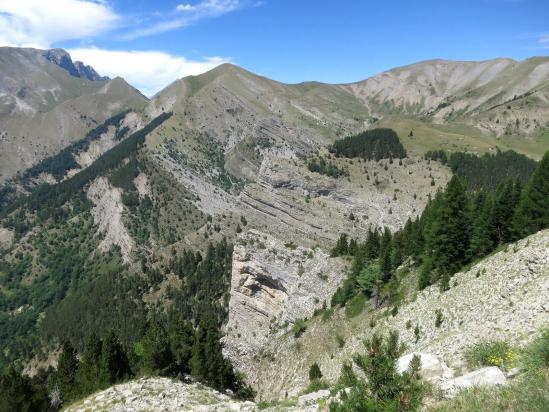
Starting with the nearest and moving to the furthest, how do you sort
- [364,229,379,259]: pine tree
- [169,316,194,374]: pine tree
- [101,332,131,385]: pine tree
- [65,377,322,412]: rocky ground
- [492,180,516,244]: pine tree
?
[65,377,322,412]: rocky ground → [101,332,131,385]: pine tree → [492,180,516,244]: pine tree → [169,316,194,374]: pine tree → [364,229,379,259]: pine tree

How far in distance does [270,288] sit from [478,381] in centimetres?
6171

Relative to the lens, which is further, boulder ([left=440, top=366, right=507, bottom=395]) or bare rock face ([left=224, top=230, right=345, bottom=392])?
bare rock face ([left=224, top=230, right=345, bottom=392])

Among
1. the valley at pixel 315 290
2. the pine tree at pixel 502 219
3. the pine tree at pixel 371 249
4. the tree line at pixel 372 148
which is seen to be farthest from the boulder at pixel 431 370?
the tree line at pixel 372 148

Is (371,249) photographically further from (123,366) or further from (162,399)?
(162,399)

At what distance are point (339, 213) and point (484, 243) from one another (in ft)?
187

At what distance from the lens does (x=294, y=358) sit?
182ft

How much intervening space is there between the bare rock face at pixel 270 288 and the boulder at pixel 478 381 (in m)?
52.9

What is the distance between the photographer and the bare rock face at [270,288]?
69.7 m

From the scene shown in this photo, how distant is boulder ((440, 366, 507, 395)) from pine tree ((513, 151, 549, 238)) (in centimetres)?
3197

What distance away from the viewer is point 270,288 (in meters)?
75.0

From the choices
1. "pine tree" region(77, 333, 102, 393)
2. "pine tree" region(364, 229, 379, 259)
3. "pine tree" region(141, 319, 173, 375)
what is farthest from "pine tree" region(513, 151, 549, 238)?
"pine tree" region(77, 333, 102, 393)

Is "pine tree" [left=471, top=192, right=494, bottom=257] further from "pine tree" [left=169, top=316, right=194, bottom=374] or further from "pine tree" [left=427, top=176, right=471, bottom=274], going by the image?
"pine tree" [left=169, top=316, right=194, bottom=374]

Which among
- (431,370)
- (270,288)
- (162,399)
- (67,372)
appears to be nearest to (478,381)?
(431,370)

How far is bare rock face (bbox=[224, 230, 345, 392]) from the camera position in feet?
229
